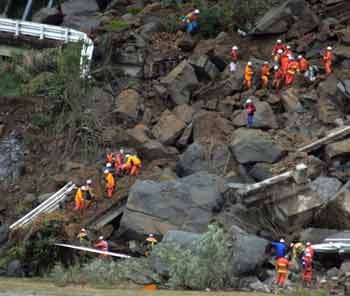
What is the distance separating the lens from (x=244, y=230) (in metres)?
22.2

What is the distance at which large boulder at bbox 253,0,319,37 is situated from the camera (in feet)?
104

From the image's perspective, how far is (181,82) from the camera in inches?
1157

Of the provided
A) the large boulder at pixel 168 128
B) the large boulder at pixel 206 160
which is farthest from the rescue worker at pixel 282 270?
the large boulder at pixel 168 128

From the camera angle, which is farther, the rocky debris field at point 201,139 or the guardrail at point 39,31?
the guardrail at point 39,31

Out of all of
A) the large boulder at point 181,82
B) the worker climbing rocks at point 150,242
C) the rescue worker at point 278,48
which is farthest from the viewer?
the rescue worker at point 278,48

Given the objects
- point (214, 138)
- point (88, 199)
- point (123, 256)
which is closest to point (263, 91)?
point (214, 138)

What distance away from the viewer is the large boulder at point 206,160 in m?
25.4

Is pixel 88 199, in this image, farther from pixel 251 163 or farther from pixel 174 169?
pixel 251 163

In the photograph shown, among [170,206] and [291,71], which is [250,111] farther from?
[170,206]

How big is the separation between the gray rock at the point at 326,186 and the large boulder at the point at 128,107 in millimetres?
7493

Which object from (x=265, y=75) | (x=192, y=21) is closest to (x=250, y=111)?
(x=265, y=75)

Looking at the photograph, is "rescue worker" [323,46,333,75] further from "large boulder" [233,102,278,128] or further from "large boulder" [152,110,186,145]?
"large boulder" [152,110,186,145]

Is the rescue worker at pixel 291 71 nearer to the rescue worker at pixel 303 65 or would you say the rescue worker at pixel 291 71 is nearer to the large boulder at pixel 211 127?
the rescue worker at pixel 303 65

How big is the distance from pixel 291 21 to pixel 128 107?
7.44 metres
